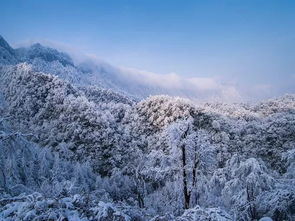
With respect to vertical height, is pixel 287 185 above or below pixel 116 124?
above

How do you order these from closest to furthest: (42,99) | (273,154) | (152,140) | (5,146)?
(5,146)
(273,154)
(152,140)
(42,99)

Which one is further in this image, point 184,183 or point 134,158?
point 134,158

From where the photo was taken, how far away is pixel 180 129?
12477 millimetres

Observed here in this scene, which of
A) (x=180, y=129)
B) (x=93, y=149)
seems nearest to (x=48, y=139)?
(x=93, y=149)

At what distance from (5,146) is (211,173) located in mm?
8638

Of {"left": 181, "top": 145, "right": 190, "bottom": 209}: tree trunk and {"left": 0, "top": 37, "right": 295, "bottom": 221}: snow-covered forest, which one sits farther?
{"left": 181, "top": 145, "right": 190, "bottom": 209}: tree trunk

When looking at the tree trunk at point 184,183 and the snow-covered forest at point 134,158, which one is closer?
the snow-covered forest at point 134,158

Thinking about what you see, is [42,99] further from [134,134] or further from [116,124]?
[134,134]

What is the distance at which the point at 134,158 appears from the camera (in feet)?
298

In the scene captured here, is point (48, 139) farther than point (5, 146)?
Yes

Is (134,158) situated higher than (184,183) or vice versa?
(184,183)

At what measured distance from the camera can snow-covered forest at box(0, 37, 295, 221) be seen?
18.2 ft

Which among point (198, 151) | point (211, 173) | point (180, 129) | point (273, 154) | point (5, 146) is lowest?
point (273, 154)

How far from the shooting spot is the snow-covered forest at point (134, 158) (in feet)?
18.2
